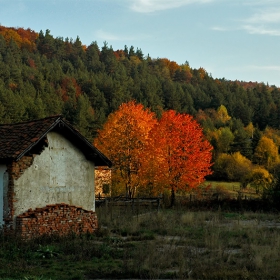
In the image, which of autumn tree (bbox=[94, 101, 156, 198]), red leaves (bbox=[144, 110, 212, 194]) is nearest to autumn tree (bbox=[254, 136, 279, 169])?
autumn tree (bbox=[94, 101, 156, 198])

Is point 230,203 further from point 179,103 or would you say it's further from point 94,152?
point 179,103

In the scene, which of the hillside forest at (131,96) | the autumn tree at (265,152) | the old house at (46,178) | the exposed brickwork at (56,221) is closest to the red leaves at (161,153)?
the hillside forest at (131,96)

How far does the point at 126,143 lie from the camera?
41250 millimetres

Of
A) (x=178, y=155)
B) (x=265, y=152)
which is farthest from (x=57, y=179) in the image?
(x=265, y=152)

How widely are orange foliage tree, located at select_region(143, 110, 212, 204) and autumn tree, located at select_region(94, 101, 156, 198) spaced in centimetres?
226

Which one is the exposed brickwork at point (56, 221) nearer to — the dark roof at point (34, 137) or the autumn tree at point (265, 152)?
the dark roof at point (34, 137)

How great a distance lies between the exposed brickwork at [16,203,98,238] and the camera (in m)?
18.2

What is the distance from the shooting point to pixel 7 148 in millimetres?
18547

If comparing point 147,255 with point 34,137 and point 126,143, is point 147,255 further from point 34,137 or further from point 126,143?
point 126,143

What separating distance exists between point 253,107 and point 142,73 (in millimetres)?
36739

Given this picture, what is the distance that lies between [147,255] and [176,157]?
76.1ft

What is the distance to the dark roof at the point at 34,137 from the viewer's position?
59.6 ft

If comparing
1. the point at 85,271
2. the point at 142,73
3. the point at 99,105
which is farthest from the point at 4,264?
the point at 142,73

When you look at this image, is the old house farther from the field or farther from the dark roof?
the field
